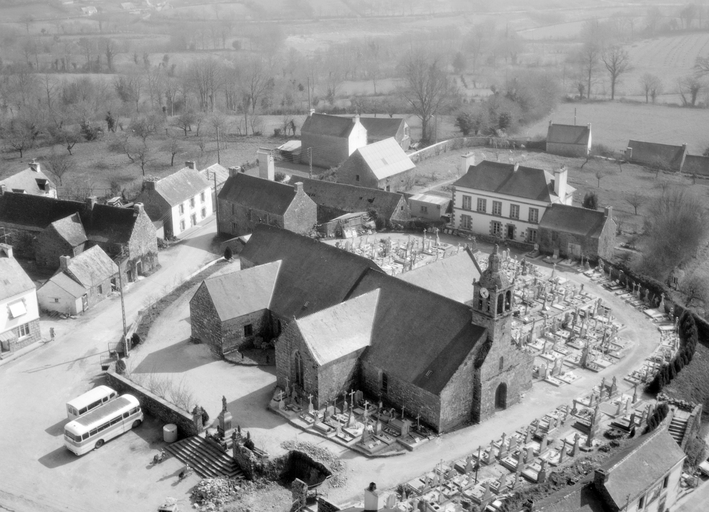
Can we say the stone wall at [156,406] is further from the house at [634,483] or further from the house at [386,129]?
the house at [386,129]

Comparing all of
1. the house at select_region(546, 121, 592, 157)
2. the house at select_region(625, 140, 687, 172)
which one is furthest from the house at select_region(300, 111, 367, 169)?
the house at select_region(625, 140, 687, 172)

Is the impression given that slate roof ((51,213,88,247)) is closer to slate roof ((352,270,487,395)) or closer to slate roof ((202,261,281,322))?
slate roof ((202,261,281,322))

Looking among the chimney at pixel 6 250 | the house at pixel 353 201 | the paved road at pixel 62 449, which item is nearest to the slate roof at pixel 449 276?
the paved road at pixel 62 449

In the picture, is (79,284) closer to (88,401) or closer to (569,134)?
(88,401)

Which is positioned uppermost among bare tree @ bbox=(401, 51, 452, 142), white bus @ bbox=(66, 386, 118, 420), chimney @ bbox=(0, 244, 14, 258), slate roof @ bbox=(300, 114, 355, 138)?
bare tree @ bbox=(401, 51, 452, 142)

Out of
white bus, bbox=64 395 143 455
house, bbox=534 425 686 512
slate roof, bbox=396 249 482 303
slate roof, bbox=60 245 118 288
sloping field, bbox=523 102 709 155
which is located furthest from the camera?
sloping field, bbox=523 102 709 155

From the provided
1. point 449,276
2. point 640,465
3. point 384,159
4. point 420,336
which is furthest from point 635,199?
point 640,465
